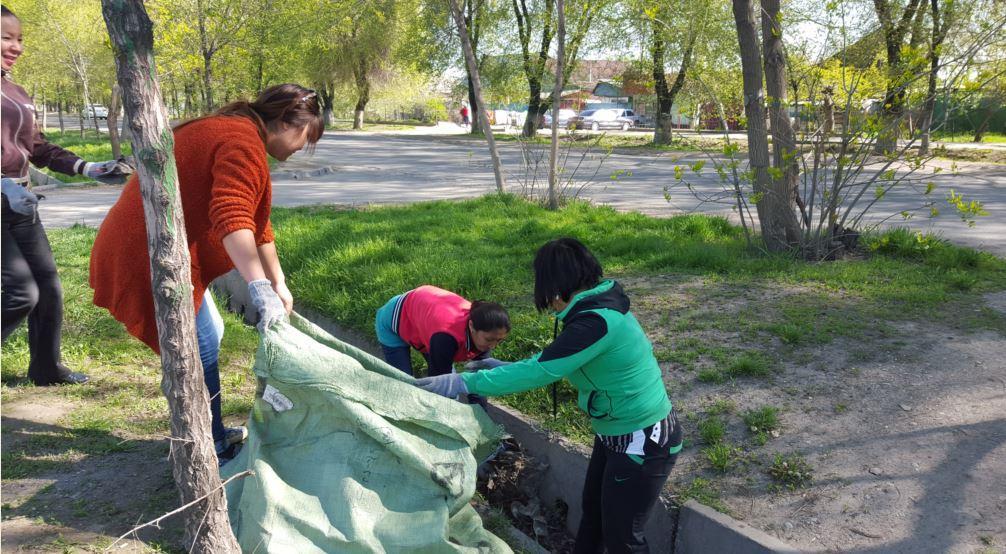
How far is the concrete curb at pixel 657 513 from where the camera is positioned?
2.67 m

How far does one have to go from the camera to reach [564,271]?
2.49 m

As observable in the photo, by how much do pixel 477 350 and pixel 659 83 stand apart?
24297mm

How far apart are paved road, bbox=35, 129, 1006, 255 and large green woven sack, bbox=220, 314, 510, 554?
4906mm

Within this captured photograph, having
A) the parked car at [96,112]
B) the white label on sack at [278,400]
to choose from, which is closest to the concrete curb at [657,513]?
the white label on sack at [278,400]

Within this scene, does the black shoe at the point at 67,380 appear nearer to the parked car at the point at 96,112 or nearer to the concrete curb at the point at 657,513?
the concrete curb at the point at 657,513

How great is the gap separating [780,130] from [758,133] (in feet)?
0.56

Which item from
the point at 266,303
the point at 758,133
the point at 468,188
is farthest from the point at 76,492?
the point at 468,188

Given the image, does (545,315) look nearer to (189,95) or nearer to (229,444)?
(229,444)

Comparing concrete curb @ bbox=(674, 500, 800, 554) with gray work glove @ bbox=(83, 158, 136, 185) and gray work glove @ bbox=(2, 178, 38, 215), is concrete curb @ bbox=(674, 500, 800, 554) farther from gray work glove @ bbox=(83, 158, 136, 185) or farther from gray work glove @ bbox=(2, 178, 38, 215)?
gray work glove @ bbox=(2, 178, 38, 215)

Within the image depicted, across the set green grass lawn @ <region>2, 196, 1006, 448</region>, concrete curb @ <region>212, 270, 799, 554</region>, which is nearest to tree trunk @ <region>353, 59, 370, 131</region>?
green grass lawn @ <region>2, 196, 1006, 448</region>

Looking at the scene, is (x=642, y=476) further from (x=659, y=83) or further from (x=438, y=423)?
(x=659, y=83)

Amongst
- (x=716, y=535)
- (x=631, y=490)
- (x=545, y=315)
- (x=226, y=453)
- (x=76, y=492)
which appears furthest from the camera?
(x=545, y=315)

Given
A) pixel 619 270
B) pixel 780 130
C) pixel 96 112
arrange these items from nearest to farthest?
pixel 619 270
pixel 780 130
pixel 96 112

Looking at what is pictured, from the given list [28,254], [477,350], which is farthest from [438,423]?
[28,254]
